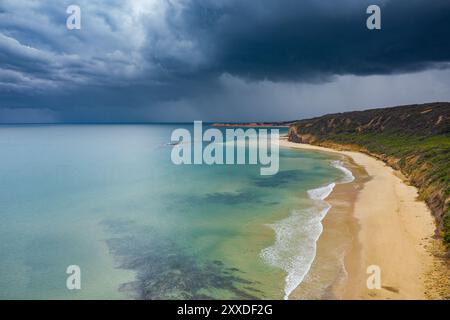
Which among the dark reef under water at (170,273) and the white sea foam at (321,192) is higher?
the white sea foam at (321,192)

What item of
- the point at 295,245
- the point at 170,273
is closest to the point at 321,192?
the point at 295,245

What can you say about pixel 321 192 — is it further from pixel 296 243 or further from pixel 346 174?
pixel 296 243

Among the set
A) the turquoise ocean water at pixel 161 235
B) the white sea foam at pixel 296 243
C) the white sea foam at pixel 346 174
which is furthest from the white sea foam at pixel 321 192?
the white sea foam at pixel 346 174

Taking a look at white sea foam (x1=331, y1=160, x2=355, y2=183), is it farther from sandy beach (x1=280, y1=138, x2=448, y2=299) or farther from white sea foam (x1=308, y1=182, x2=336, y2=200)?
sandy beach (x1=280, y1=138, x2=448, y2=299)

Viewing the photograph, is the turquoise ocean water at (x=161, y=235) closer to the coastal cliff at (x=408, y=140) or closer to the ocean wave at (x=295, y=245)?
the ocean wave at (x=295, y=245)

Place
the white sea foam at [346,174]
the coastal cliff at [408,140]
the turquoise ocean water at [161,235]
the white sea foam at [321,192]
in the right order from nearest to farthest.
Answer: the turquoise ocean water at [161,235]
the coastal cliff at [408,140]
the white sea foam at [321,192]
the white sea foam at [346,174]
